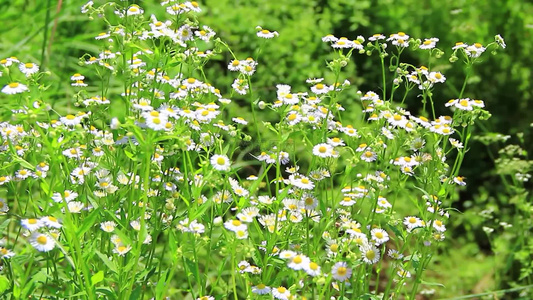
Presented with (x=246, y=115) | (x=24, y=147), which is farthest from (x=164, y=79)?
(x=246, y=115)

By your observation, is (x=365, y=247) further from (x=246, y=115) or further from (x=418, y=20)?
(x=418, y=20)

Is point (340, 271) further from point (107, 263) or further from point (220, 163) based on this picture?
point (107, 263)

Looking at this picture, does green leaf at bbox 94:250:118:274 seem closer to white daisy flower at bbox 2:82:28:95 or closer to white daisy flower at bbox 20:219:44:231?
white daisy flower at bbox 20:219:44:231

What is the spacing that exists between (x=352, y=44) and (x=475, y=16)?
105 inches

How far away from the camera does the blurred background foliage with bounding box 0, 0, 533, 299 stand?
131 inches

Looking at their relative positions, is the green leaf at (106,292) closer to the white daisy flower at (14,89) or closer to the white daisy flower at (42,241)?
the white daisy flower at (42,241)

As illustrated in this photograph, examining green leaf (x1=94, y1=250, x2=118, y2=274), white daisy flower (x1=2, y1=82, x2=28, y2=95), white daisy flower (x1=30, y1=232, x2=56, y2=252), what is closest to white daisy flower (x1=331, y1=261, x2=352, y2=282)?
green leaf (x1=94, y1=250, x2=118, y2=274)

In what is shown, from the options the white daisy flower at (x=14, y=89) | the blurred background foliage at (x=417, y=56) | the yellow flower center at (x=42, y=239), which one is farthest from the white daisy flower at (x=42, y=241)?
the blurred background foliage at (x=417, y=56)

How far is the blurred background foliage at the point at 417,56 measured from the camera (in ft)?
10.9

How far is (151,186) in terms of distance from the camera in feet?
5.51

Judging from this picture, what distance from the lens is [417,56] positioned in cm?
419

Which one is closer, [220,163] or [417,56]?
[220,163]

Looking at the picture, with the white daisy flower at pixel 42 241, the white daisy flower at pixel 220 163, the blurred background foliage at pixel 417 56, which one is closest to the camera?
the white daisy flower at pixel 42 241

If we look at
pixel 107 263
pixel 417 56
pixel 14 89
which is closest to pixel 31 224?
pixel 107 263
